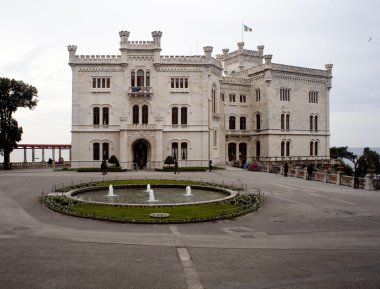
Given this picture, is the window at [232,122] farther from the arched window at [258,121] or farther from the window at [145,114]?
the window at [145,114]

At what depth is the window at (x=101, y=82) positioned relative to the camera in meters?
55.7

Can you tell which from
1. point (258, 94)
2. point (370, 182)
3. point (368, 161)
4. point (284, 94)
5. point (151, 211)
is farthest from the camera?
point (368, 161)

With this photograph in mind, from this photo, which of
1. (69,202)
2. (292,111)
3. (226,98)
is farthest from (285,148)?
(69,202)

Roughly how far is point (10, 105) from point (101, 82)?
13.7 metres

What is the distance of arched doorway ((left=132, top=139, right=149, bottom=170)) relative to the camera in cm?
5553

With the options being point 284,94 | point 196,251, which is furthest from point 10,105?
point 196,251

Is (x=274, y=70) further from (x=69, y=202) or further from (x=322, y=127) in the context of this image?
(x=69, y=202)

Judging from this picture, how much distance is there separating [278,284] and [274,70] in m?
56.8

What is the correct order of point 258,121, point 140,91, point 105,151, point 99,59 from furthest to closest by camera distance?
point 258,121 → point 105,151 → point 99,59 → point 140,91

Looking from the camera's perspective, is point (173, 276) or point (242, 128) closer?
point (173, 276)

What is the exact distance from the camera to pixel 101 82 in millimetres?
55688

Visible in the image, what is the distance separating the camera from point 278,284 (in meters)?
11.0

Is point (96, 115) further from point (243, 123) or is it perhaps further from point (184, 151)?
point (243, 123)

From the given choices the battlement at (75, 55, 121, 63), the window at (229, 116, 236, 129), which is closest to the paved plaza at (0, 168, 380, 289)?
the battlement at (75, 55, 121, 63)
